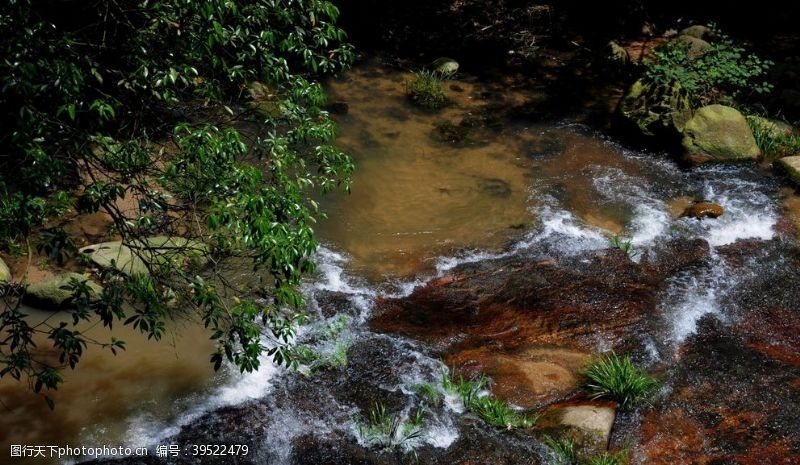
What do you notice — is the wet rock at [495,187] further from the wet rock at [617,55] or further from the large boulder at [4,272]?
the large boulder at [4,272]

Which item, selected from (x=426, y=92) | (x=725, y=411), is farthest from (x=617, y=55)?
(x=725, y=411)

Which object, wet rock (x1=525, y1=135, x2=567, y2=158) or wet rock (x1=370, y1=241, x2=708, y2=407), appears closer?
wet rock (x1=370, y1=241, x2=708, y2=407)

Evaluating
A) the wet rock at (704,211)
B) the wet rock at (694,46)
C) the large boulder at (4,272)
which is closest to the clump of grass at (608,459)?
the wet rock at (704,211)

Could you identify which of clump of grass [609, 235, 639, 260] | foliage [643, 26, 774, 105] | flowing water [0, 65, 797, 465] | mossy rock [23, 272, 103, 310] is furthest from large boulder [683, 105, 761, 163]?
mossy rock [23, 272, 103, 310]

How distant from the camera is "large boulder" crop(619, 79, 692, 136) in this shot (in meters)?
9.77

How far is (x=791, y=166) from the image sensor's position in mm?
9102

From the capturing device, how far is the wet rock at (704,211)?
27.4ft

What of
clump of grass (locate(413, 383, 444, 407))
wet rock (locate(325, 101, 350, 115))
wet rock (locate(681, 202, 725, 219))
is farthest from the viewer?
wet rock (locate(325, 101, 350, 115))

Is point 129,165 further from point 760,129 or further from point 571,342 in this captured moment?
point 760,129

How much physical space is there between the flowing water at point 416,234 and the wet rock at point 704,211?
0.42 ft

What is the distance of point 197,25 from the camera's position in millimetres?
3664

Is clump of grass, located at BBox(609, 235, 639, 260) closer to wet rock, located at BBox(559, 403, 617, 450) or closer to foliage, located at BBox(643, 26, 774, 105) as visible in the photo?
wet rock, located at BBox(559, 403, 617, 450)

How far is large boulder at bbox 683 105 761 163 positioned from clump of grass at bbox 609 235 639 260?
2.60 metres

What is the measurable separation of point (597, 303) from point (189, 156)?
15.6ft
